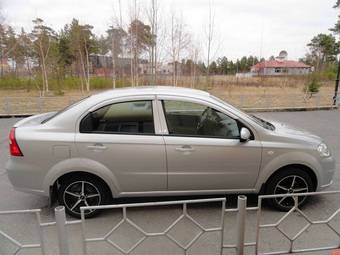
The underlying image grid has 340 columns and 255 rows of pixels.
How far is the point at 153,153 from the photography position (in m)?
2.71

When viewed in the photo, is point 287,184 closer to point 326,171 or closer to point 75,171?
point 326,171

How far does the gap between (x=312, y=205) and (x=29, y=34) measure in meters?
20.9

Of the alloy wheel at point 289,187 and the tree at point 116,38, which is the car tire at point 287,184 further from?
the tree at point 116,38

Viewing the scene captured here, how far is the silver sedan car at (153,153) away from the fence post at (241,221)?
0.80 m

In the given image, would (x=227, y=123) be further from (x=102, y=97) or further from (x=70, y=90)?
(x=70, y=90)

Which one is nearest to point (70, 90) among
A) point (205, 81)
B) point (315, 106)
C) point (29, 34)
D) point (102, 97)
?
point (29, 34)

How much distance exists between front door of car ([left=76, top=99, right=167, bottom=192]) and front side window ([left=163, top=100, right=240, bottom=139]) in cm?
22

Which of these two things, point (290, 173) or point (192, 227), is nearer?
point (192, 227)

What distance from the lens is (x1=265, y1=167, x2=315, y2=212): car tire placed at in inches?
115

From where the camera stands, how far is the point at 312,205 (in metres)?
3.14

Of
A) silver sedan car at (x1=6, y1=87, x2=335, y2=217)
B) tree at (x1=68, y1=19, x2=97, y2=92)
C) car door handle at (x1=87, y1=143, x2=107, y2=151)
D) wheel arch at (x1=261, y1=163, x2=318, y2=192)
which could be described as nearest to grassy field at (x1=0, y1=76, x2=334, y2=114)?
tree at (x1=68, y1=19, x2=97, y2=92)

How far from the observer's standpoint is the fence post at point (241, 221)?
199 centimetres

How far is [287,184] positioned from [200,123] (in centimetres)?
129

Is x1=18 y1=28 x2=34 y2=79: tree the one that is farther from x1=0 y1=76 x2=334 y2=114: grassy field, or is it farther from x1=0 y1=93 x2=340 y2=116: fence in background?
x1=0 y1=93 x2=340 y2=116: fence in background
